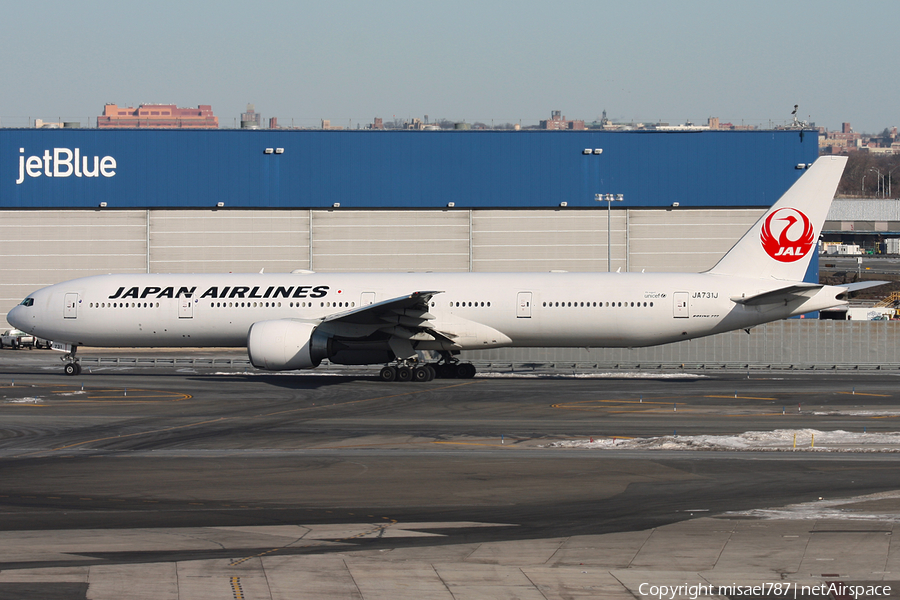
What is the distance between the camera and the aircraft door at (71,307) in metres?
38.3

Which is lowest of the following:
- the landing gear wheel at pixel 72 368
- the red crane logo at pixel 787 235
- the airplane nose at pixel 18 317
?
the landing gear wheel at pixel 72 368

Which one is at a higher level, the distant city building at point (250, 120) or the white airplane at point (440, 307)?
the distant city building at point (250, 120)

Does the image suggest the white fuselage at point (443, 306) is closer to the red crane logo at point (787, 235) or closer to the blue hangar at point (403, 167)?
the red crane logo at point (787, 235)

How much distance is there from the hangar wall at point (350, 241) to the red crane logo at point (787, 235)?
21.1m

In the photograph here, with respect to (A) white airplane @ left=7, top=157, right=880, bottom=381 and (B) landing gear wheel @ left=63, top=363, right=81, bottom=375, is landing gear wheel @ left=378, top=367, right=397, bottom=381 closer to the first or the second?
(A) white airplane @ left=7, top=157, right=880, bottom=381

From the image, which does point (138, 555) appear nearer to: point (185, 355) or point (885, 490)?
point (885, 490)

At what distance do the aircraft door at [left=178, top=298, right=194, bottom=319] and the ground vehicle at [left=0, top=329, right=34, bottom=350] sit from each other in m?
24.4

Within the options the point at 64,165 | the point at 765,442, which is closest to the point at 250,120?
the point at 64,165

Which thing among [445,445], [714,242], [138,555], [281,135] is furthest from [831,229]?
[138,555]

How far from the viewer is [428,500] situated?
15773 millimetres

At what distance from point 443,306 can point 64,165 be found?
3151cm

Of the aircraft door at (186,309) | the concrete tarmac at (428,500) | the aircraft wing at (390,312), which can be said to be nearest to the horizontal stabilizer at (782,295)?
the concrete tarmac at (428,500)

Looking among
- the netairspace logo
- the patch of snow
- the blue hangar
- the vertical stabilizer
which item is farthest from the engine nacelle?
the netairspace logo

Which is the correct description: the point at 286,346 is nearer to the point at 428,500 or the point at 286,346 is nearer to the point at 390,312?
the point at 390,312
